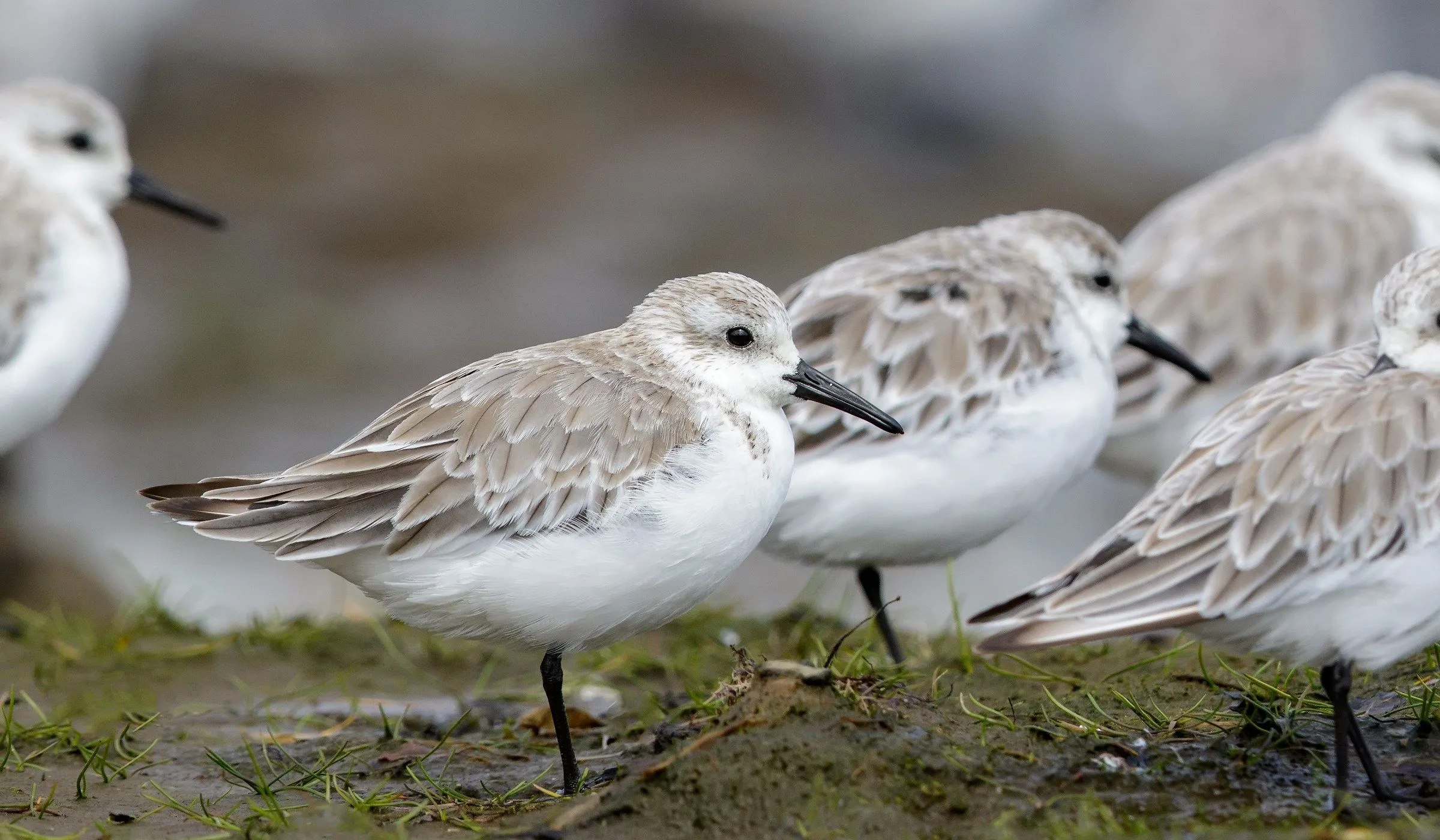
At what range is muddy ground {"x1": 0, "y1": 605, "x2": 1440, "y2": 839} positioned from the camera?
402 cm

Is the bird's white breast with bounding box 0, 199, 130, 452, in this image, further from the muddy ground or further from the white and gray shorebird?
the white and gray shorebird

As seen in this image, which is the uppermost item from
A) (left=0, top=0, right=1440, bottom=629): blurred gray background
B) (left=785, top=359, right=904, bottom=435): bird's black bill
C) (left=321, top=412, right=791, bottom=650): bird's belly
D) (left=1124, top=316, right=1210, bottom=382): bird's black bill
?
(left=785, top=359, right=904, bottom=435): bird's black bill

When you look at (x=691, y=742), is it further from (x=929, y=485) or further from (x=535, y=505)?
(x=929, y=485)

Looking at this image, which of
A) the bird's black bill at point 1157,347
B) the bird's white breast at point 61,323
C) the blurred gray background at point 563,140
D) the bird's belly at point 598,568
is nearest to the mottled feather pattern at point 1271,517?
the bird's belly at point 598,568

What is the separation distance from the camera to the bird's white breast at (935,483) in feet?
19.5

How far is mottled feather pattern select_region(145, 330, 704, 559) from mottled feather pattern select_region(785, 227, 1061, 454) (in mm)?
1427

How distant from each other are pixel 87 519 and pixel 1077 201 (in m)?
11.2

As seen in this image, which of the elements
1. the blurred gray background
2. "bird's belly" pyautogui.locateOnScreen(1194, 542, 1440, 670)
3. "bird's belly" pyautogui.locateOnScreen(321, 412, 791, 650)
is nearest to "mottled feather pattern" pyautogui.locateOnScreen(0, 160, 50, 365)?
"bird's belly" pyautogui.locateOnScreen(321, 412, 791, 650)

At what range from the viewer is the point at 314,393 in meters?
14.6

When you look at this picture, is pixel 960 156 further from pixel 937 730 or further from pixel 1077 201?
pixel 937 730

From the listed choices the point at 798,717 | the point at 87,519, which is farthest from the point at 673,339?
the point at 87,519

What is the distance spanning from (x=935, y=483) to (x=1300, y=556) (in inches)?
76.3

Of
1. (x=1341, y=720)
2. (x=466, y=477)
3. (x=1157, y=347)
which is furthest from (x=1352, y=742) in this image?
(x=1157, y=347)

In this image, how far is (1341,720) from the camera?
420 centimetres
